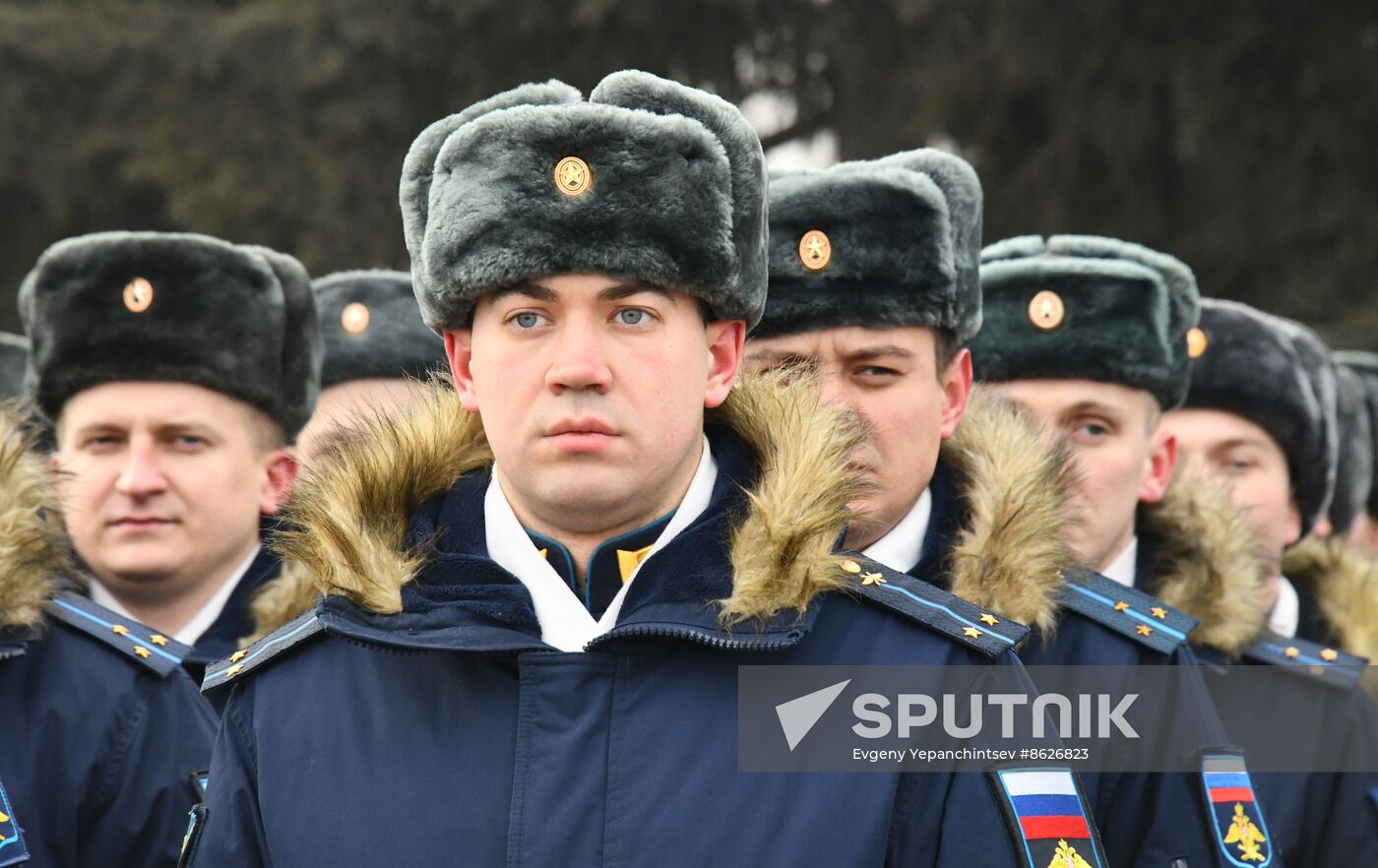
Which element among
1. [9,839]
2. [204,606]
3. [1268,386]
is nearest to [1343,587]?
[1268,386]

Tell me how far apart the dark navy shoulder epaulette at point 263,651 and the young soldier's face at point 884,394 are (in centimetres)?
118

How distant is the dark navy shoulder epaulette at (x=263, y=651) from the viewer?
323 cm

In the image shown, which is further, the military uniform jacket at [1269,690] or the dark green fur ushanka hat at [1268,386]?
the dark green fur ushanka hat at [1268,386]

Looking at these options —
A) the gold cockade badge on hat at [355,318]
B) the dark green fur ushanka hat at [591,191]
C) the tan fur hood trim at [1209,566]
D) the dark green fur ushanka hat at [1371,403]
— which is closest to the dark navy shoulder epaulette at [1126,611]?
the tan fur hood trim at [1209,566]

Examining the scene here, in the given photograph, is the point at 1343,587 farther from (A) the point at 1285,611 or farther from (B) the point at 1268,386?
(B) the point at 1268,386

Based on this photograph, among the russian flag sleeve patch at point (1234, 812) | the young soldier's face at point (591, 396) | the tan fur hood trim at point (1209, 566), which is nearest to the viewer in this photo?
the young soldier's face at point (591, 396)

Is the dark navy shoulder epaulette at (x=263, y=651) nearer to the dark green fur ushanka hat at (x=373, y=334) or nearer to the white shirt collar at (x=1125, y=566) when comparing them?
the white shirt collar at (x=1125, y=566)

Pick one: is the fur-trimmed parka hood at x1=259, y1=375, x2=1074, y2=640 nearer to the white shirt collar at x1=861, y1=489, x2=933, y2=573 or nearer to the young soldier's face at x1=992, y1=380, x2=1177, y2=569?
the white shirt collar at x1=861, y1=489, x2=933, y2=573

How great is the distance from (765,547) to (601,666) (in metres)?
0.32

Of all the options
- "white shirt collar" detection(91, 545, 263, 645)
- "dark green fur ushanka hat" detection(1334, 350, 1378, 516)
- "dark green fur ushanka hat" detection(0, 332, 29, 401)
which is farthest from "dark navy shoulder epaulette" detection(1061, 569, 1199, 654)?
"dark green fur ushanka hat" detection(0, 332, 29, 401)

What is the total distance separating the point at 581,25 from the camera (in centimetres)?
1104

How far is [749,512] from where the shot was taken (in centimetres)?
322

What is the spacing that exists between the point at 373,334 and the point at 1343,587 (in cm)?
304

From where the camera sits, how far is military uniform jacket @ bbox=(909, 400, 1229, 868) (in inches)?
154
